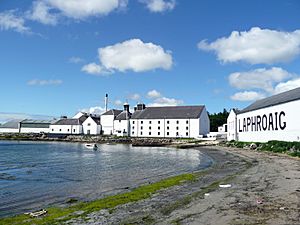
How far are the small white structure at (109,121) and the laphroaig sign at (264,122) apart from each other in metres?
55.2

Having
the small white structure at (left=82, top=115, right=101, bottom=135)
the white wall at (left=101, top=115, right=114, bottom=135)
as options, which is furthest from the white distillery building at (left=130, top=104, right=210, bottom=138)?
the small white structure at (left=82, top=115, right=101, bottom=135)

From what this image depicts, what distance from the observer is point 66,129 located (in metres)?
119

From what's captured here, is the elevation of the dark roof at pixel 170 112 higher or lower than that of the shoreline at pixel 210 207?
higher

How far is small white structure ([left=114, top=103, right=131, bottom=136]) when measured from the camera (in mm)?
103125

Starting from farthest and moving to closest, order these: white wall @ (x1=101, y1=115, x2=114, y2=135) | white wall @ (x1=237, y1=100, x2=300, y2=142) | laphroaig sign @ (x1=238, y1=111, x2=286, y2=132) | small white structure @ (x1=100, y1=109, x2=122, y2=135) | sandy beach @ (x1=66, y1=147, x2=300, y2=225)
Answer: white wall @ (x1=101, y1=115, x2=114, y2=135) < small white structure @ (x1=100, y1=109, x2=122, y2=135) < laphroaig sign @ (x1=238, y1=111, x2=286, y2=132) < white wall @ (x1=237, y1=100, x2=300, y2=142) < sandy beach @ (x1=66, y1=147, x2=300, y2=225)

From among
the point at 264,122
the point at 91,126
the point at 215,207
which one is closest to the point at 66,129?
the point at 91,126

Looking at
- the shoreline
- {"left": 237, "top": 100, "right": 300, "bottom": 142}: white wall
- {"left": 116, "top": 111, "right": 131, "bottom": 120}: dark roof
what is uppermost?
{"left": 116, "top": 111, "right": 131, "bottom": 120}: dark roof

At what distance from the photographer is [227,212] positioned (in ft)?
32.0


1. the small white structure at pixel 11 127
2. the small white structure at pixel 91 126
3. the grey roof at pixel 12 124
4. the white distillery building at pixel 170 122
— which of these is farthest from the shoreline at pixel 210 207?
the grey roof at pixel 12 124

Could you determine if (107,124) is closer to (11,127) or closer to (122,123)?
(122,123)

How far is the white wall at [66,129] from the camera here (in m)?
116

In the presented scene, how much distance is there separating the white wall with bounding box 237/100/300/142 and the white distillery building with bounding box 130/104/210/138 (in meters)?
29.9

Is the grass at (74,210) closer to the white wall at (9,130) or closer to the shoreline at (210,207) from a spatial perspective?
the shoreline at (210,207)

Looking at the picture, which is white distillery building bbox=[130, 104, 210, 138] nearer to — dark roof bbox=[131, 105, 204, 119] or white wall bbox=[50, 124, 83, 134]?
dark roof bbox=[131, 105, 204, 119]
